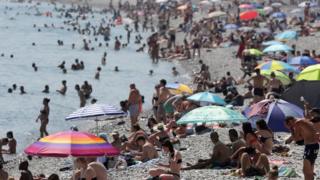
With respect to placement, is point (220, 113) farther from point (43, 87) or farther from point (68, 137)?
point (43, 87)

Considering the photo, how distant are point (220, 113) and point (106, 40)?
114 feet

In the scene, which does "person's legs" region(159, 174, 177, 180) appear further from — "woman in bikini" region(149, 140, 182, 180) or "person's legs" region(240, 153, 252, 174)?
"person's legs" region(240, 153, 252, 174)

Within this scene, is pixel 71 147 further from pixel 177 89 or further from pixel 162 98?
pixel 177 89

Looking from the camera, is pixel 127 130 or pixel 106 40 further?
pixel 106 40

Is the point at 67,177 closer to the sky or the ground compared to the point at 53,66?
closer to the ground

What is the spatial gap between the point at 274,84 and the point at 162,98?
106 inches

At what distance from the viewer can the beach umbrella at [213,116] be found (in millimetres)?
11773

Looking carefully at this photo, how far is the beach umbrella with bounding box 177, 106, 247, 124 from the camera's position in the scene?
11.8 metres

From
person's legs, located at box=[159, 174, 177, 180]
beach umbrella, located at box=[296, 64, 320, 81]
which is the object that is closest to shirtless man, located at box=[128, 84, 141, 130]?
beach umbrella, located at box=[296, 64, 320, 81]

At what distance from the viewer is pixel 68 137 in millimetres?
8977

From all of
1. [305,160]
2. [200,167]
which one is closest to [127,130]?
[200,167]

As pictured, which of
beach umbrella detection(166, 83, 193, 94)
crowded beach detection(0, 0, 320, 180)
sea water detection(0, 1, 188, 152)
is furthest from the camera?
sea water detection(0, 1, 188, 152)

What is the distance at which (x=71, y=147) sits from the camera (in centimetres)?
879

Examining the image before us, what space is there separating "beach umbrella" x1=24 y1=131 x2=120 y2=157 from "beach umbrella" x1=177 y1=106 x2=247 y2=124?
3105mm
